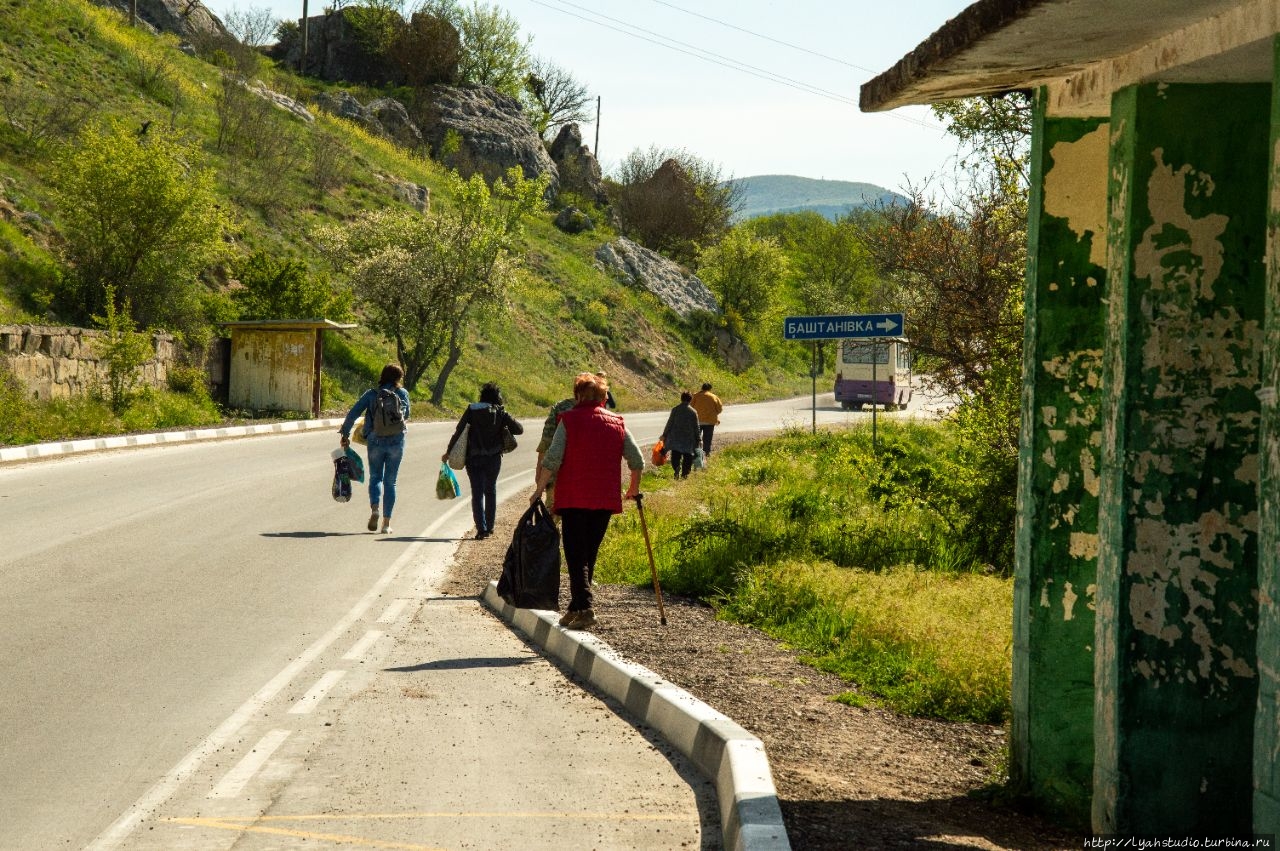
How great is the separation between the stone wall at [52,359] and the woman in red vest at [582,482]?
1993 cm

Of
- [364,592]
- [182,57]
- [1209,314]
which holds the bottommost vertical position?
[364,592]

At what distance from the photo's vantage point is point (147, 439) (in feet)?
88.0

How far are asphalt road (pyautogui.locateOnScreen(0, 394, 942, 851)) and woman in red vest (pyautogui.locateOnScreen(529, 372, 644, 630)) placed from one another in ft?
4.97

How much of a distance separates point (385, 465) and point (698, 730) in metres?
10.0

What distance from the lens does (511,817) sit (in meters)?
5.38

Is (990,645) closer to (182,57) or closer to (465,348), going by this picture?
(465,348)

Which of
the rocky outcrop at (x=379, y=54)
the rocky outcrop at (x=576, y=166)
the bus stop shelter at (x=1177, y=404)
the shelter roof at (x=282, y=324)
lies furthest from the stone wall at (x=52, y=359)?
the rocky outcrop at (x=576, y=166)

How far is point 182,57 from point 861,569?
60.1 metres

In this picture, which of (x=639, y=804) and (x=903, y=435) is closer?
(x=639, y=804)

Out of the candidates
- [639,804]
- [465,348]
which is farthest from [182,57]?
[639,804]

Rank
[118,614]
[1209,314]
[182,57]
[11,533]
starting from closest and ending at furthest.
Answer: [1209,314]
[118,614]
[11,533]
[182,57]

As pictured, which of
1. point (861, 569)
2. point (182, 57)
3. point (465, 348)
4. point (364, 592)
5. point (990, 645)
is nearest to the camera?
point (990, 645)

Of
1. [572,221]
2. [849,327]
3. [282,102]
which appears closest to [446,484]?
[849,327]

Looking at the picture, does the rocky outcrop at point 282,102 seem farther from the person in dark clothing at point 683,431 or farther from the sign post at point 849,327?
the sign post at point 849,327
